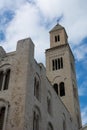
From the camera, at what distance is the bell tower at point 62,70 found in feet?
103

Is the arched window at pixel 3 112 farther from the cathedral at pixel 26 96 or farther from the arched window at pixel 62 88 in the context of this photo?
the arched window at pixel 62 88

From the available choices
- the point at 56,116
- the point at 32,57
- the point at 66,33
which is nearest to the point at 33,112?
the point at 32,57

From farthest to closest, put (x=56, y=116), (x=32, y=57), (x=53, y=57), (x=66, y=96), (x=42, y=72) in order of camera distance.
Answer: (x=53, y=57) → (x=66, y=96) → (x=56, y=116) → (x=42, y=72) → (x=32, y=57)

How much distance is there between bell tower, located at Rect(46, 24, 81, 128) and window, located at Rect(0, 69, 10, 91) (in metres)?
13.9

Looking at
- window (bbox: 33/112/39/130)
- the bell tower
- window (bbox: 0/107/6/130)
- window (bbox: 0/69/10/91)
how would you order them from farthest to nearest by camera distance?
the bell tower → window (bbox: 0/69/10/91) → window (bbox: 33/112/39/130) → window (bbox: 0/107/6/130)

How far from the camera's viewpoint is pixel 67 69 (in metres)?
34.3

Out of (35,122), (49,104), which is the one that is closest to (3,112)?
(35,122)

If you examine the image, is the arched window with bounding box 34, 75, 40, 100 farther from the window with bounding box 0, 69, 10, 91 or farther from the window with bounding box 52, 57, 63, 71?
the window with bounding box 52, 57, 63, 71

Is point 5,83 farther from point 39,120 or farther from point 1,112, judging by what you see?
point 39,120

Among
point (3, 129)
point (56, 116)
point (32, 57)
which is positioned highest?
point (32, 57)

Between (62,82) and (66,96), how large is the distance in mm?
2396

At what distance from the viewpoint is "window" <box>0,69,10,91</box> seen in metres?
17.8

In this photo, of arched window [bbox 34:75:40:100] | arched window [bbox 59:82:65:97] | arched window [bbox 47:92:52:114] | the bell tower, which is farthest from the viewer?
arched window [bbox 59:82:65:97]

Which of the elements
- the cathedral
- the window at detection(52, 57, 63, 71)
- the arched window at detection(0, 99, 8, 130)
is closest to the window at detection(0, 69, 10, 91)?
the cathedral
